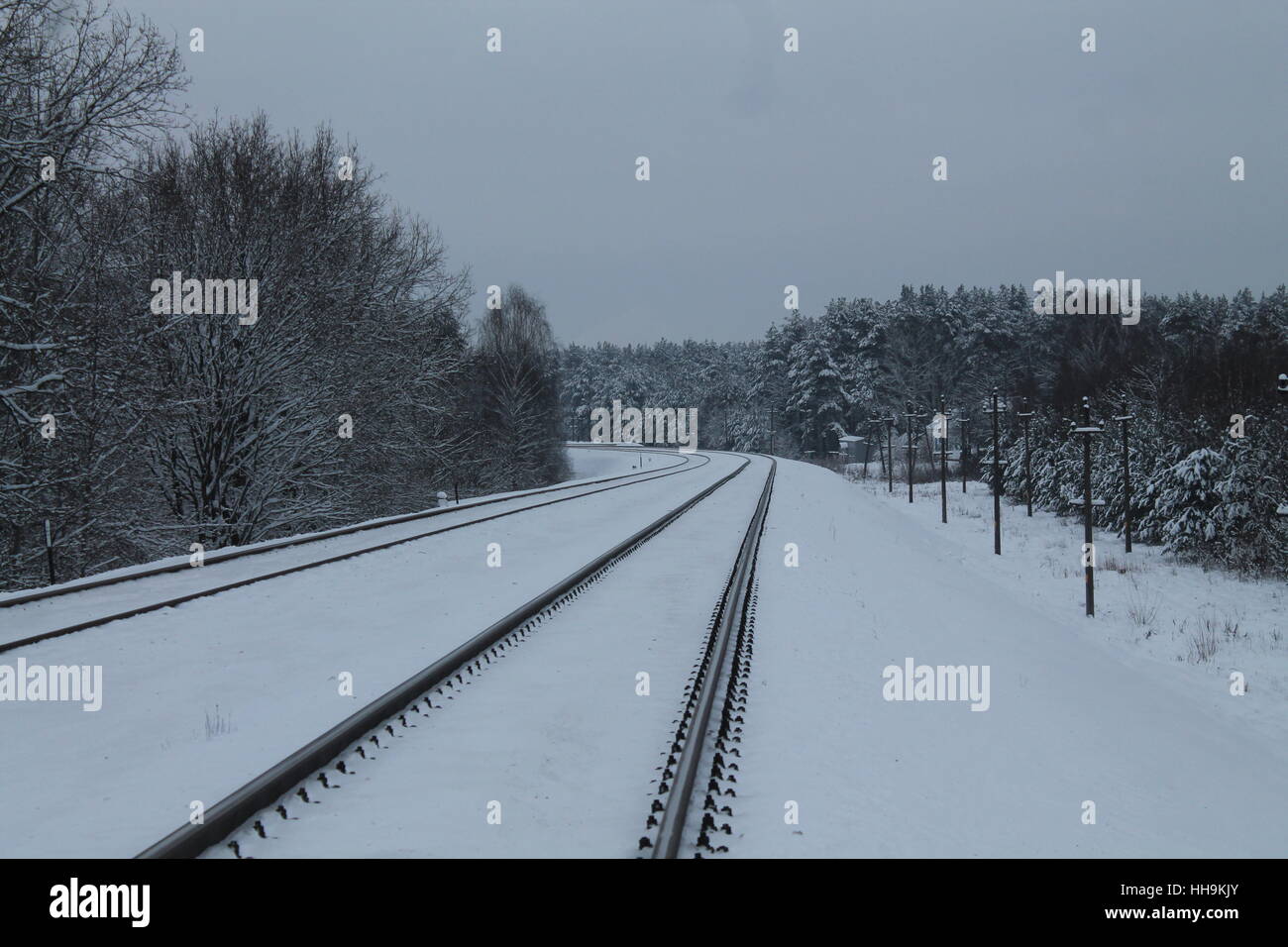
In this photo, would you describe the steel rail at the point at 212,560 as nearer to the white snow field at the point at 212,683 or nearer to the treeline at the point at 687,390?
the white snow field at the point at 212,683

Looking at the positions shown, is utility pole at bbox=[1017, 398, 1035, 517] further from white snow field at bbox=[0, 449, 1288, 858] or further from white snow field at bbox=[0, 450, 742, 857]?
white snow field at bbox=[0, 450, 742, 857]

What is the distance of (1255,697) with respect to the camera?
36.3ft

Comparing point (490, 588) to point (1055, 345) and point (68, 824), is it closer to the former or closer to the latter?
point (68, 824)

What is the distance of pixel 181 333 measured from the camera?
1866 centimetres

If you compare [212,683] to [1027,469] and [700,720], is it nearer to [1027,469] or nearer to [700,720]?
[700,720]

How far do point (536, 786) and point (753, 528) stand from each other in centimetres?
1510

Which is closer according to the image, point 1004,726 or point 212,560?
point 1004,726

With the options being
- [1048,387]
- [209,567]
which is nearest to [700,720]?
[209,567]

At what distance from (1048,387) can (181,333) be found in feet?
249

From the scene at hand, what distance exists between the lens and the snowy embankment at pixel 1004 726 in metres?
5.03

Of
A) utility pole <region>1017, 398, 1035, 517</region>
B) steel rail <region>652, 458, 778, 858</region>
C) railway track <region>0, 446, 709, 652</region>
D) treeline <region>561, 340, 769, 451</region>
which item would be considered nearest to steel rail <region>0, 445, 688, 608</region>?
railway track <region>0, 446, 709, 652</region>

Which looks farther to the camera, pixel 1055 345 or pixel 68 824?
pixel 1055 345
